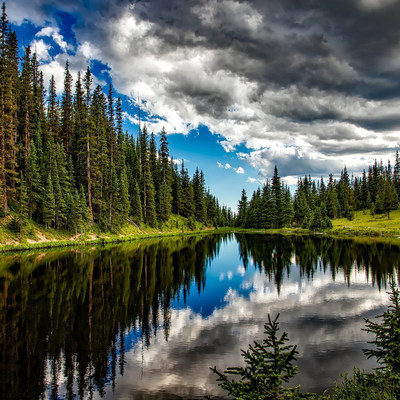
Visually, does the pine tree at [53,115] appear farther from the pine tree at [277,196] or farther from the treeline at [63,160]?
the pine tree at [277,196]

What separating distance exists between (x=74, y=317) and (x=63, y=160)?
44.9m

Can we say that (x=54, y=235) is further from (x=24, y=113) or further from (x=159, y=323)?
(x=159, y=323)

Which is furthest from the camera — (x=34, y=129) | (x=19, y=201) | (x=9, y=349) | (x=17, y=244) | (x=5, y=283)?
(x=34, y=129)

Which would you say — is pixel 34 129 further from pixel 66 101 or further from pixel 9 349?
pixel 9 349

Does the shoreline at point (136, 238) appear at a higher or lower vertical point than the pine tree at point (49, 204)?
lower

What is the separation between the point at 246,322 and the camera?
568 inches

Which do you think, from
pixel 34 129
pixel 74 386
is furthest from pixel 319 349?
pixel 34 129

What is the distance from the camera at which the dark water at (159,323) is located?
8922 millimetres

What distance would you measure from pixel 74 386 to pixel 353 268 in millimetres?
28372

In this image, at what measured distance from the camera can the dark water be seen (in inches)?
351

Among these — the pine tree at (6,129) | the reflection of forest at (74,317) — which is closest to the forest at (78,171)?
the pine tree at (6,129)

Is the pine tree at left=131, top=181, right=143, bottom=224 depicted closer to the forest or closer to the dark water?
the forest

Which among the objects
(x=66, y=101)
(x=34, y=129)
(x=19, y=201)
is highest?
(x=66, y=101)

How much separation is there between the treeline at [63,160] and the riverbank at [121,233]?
163 centimetres
